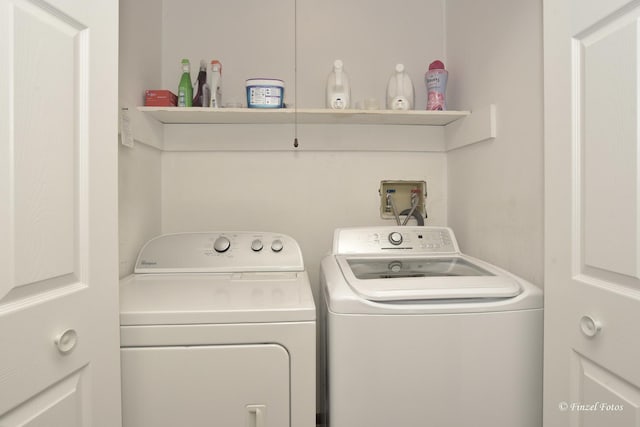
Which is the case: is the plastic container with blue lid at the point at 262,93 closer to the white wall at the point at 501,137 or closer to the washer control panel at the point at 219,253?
the washer control panel at the point at 219,253

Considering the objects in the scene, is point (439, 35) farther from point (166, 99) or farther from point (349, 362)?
point (349, 362)

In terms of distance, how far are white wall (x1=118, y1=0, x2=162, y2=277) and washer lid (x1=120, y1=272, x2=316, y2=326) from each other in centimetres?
24

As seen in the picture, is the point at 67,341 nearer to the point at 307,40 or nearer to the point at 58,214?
the point at 58,214

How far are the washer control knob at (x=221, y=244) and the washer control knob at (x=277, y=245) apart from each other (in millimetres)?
193

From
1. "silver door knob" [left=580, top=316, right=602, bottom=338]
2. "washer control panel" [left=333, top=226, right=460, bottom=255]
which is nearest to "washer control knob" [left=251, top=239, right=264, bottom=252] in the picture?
"washer control panel" [left=333, top=226, right=460, bottom=255]

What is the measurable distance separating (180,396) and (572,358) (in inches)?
43.1

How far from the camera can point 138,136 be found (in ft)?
5.42

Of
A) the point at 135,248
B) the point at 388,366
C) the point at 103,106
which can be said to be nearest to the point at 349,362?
the point at 388,366

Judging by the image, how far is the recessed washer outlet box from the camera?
2100 millimetres

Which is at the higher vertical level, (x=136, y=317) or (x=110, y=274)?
(x=110, y=274)

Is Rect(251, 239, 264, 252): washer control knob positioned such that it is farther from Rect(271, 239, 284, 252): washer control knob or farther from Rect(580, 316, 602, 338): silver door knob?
Rect(580, 316, 602, 338): silver door knob

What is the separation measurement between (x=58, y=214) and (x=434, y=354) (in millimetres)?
1064

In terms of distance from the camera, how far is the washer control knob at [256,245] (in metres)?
1.69

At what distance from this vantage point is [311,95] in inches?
80.9
